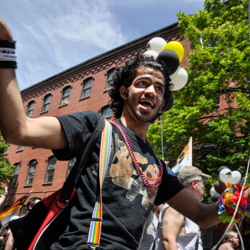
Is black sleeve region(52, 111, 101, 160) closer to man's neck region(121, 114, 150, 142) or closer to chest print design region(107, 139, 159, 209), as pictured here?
chest print design region(107, 139, 159, 209)

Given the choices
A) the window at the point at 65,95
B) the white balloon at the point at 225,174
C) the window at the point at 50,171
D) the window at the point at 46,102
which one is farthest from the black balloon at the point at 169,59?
the window at the point at 46,102

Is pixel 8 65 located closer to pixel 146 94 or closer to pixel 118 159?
pixel 118 159

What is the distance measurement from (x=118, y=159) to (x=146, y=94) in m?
0.52

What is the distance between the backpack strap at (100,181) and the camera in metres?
1.26

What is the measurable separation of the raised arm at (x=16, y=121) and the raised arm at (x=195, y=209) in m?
1.11

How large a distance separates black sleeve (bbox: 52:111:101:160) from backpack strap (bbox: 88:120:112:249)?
3.7 inches

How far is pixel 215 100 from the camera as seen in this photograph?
393 inches

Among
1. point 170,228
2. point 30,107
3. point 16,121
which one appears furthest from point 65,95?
point 16,121

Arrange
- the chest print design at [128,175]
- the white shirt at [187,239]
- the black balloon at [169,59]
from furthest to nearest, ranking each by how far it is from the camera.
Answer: the white shirt at [187,239] < the black balloon at [169,59] < the chest print design at [128,175]

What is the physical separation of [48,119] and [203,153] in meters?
9.83

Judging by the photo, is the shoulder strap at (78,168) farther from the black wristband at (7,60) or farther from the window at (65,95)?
the window at (65,95)

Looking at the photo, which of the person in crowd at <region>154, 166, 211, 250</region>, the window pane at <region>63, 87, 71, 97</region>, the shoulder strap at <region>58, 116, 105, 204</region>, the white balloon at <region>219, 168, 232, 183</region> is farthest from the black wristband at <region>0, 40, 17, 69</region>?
the window pane at <region>63, 87, 71, 97</region>

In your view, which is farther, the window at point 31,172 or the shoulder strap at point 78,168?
the window at point 31,172

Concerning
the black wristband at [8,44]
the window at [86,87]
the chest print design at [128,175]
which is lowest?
the chest print design at [128,175]
